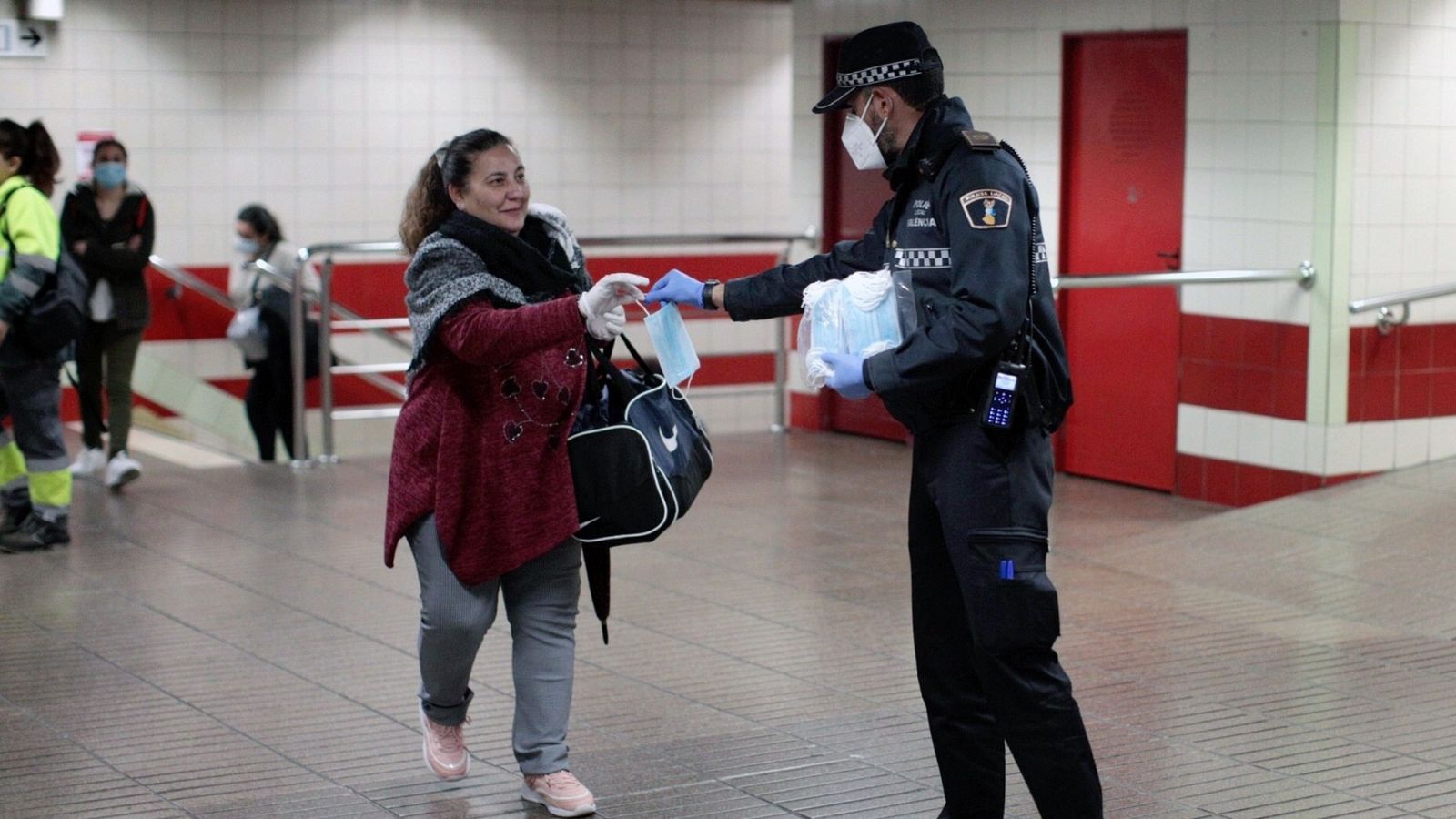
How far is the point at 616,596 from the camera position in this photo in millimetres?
7000

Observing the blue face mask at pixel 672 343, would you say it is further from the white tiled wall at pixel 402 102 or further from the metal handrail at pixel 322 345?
the white tiled wall at pixel 402 102

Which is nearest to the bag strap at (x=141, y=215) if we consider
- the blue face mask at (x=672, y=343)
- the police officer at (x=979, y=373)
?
the blue face mask at (x=672, y=343)

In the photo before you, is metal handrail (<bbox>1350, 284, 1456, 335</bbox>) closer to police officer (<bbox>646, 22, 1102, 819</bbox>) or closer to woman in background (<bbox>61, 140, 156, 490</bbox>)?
police officer (<bbox>646, 22, 1102, 819</bbox>)

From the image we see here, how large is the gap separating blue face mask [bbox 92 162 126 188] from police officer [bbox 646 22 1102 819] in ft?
19.8

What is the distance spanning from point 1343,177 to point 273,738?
5.56 metres

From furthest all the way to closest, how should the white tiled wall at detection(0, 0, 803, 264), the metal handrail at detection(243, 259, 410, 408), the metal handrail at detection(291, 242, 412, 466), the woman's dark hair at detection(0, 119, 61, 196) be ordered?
1. the white tiled wall at detection(0, 0, 803, 264)
2. the metal handrail at detection(243, 259, 410, 408)
3. the metal handrail at detection(291, 242, 412, 466)
4. the woman's dark hair at detection(0, 119, 61, 196)

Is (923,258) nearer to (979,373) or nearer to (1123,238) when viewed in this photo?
(979,373)

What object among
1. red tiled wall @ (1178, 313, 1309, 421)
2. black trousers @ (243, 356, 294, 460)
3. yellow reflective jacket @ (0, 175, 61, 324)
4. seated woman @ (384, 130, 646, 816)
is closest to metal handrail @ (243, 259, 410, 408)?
black trousers @ (243, 356, 294, 460)

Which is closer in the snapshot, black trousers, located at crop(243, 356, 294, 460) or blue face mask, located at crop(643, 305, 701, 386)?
blue face mask, located at crop(643, 305, 701, 386)

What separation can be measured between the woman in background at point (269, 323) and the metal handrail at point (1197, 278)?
4.42 m

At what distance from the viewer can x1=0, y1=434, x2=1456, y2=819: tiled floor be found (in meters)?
4.72

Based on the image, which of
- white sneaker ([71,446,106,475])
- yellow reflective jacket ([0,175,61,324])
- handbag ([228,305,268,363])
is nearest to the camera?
yellow reflective jacket ([0,175,61,324])

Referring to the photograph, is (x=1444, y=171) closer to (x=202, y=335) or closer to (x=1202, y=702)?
(x=1202, y=702)

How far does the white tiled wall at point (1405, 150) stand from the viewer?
8406 millimetres
